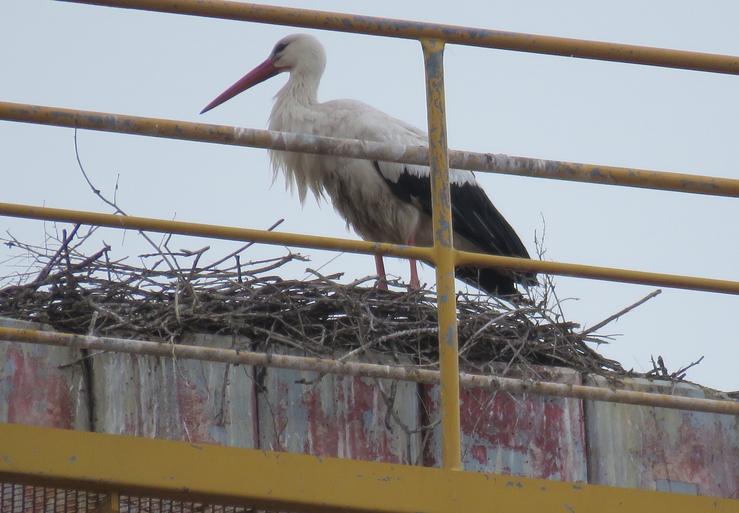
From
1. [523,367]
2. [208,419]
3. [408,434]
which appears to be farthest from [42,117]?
[523,367]

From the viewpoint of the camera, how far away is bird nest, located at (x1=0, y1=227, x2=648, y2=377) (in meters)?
5.56

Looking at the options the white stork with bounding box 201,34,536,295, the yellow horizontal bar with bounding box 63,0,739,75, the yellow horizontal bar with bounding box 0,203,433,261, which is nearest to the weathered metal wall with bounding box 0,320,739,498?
the yellow horizontal bar with bounding box 0,203,433,261

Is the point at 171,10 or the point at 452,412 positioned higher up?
the point at 171,10

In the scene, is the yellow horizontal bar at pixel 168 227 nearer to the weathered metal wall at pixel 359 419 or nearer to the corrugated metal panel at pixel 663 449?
the weathered metal wall at pixel 359 419

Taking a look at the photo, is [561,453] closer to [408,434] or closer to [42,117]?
[408,434]

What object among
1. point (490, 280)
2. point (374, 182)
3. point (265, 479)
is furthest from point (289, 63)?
point (265, 479)

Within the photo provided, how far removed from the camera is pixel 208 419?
4922mm

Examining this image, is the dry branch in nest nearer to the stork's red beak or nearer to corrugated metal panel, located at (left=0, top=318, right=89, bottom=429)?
corrugated metal panel, located at (left=0, top=318, right=89, bottom=429)

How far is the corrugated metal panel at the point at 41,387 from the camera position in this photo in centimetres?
476

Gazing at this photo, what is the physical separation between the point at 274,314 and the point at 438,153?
204 cm

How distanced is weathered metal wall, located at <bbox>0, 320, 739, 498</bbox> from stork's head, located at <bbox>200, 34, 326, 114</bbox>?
3709 mm

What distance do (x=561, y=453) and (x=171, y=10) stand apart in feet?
7.08

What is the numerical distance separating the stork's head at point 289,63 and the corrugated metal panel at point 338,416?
3702 mm

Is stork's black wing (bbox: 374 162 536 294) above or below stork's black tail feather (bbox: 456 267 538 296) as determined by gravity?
above
